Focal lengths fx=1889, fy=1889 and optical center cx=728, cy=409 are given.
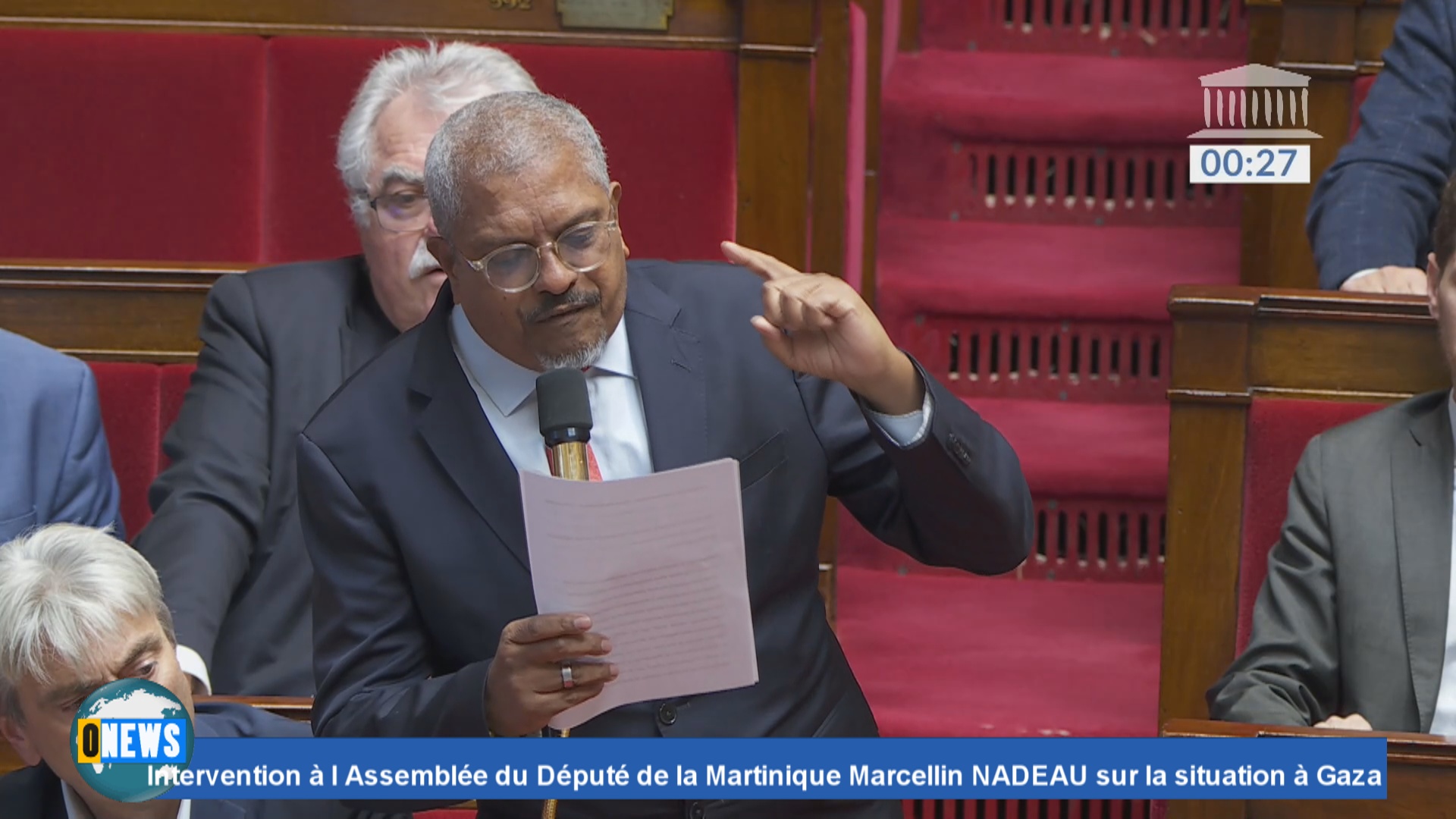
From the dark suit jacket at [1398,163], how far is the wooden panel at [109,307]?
2.45ft

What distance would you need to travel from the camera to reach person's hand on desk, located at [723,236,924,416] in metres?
0.69

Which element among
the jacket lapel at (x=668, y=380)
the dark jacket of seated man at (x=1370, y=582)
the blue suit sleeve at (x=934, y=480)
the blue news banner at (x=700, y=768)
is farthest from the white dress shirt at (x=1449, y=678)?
the jacket lapel at (x=668, y=380)

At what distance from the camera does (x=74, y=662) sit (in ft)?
2.62

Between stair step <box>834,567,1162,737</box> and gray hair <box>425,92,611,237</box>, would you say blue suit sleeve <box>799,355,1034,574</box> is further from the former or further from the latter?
stair step <box>834,567,1162,737</box>

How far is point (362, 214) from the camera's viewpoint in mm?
1162

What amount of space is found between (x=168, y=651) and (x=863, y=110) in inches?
41.6

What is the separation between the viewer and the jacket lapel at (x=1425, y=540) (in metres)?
0.99

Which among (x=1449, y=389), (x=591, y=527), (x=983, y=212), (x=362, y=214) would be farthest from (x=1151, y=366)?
(x=591, y=527)

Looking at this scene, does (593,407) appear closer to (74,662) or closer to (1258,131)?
(74,662)

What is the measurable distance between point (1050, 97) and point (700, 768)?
1.11m

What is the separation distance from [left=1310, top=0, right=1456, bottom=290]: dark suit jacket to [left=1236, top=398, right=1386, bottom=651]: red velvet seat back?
0.52 feet

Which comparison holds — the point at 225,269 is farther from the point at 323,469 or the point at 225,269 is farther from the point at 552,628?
the point at 552,628

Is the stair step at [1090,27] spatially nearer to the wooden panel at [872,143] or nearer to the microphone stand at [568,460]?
the wooden panel at [872,143]

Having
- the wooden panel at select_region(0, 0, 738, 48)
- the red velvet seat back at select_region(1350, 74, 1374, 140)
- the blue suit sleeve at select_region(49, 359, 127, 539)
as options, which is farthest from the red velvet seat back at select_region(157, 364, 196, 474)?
the red velvet seat back at select_region(1350, 74, 1374, 140)
